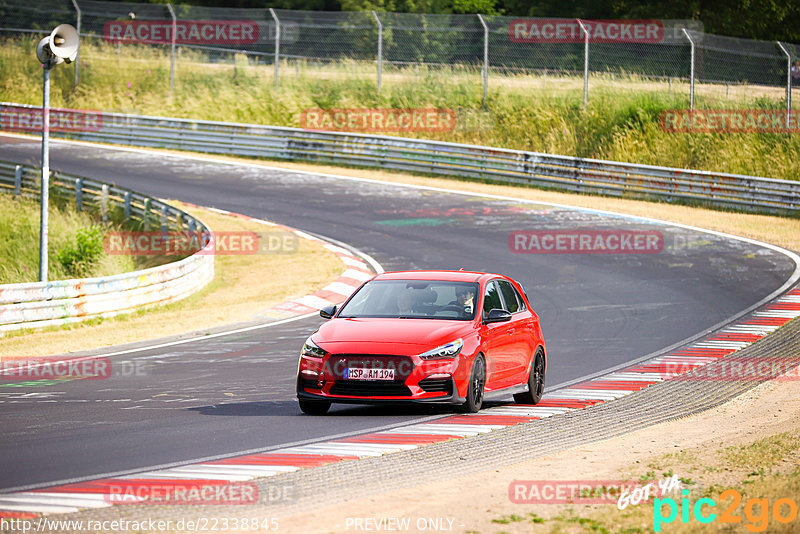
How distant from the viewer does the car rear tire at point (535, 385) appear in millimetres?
12391

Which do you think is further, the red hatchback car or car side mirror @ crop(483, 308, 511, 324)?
car side mirror @ crop(483, 308, 511, 324)

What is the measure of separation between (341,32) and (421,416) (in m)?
31.5

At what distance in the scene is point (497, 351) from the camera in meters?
11.7

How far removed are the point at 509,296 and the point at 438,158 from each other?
80.6 ft

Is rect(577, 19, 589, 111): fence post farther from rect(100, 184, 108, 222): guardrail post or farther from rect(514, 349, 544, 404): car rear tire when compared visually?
rect(514, 349, 544, 404): car rear tire

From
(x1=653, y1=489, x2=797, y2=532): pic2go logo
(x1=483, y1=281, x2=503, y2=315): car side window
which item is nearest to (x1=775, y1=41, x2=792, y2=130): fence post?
(x1=483, y1=281, x2=503, y2=315): car side window

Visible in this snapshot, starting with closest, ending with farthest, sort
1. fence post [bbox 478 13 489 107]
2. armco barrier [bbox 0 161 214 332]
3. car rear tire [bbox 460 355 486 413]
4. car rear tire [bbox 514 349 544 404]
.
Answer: car rear tire [bbox 460 355 486 413] < car rear tire [bbox 514 349 544 404] < armco barrier [bbox 0 161 214 332] < fence post [bbox 478 13 489 107]

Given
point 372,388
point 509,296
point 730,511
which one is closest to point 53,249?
point 509,296

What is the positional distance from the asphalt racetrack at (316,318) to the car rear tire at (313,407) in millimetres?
94

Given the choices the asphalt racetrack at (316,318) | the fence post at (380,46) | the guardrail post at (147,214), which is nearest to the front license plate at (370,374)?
the asphalt racetrack at (316,318)

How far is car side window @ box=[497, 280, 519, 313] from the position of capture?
12.7 m

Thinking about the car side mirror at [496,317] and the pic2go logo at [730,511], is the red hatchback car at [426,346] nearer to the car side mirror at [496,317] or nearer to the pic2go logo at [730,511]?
the car side mirror at [496,317]

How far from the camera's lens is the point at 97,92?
4794cm

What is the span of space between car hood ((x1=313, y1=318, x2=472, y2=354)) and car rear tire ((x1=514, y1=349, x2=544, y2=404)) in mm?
1323
